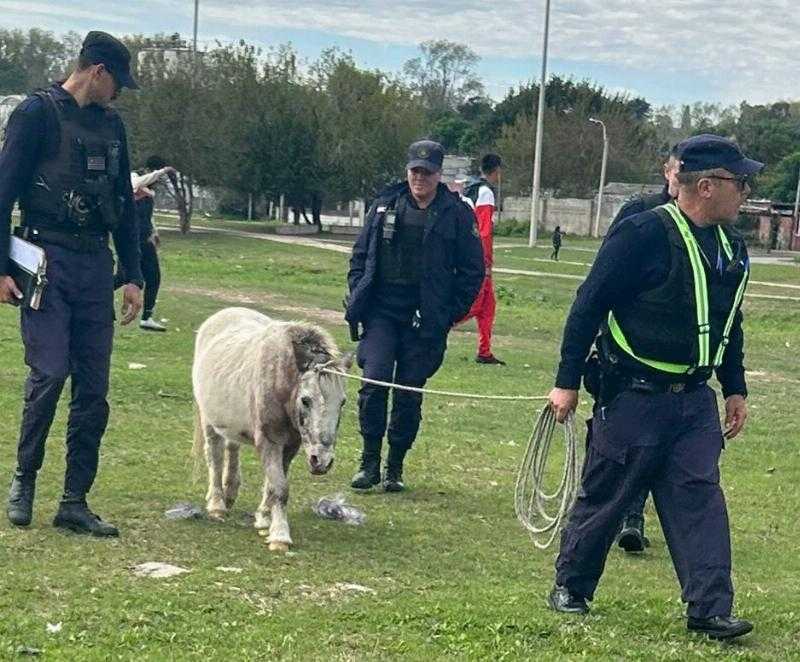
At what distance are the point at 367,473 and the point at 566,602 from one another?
3332 mm

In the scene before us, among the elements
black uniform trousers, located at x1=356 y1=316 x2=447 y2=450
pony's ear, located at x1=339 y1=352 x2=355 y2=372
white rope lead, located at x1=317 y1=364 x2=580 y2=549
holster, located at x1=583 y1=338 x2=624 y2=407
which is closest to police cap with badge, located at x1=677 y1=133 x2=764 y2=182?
holster, located at x1=583 y1=338 x2=624 y2=407

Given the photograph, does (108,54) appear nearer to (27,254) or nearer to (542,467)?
(27,254)

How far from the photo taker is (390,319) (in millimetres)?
9469

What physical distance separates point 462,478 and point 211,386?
249cm

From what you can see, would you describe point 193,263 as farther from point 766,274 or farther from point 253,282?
point 766,274

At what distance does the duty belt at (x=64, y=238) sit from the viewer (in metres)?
7.37

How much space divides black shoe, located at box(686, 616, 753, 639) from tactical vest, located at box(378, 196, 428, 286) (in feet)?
12.9

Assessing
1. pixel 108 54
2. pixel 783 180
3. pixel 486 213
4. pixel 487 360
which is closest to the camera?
pixel 108 54

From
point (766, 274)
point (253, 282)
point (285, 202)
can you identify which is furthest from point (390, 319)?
point (285, 202)

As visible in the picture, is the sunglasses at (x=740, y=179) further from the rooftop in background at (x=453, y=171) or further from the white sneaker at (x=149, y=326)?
the white sneaker at (x=149, y=326)

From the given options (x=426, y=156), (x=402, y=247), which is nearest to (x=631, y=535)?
(x=402, y=247)

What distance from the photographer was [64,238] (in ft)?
24.2

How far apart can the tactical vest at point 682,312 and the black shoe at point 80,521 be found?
300 centimetres

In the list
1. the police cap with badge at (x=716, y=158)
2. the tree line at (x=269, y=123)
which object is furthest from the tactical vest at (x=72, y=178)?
the tree line at (x=269, y=123)
